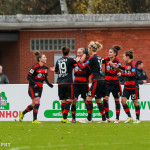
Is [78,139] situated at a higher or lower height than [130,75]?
lower

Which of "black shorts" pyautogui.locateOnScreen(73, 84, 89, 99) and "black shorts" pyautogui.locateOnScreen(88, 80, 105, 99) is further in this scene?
"black shorts" pyautogui.locateOnScreen(73, 84, 89, 99)

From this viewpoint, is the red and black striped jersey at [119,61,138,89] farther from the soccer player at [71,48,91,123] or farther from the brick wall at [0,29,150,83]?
the brick wall at [0,29,150,83]

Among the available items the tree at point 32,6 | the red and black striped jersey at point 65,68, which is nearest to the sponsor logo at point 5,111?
the red and black striped jersey at point 65,68

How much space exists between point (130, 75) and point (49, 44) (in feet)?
38.8

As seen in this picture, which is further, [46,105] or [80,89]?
[46,105]

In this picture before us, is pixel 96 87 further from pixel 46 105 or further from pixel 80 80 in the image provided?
pixel 46 105

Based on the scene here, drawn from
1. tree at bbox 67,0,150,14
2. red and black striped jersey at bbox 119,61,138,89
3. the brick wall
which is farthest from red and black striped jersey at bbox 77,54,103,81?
tree at bbox 67,0,150,14

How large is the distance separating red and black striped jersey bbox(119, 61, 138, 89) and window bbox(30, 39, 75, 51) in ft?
37.1

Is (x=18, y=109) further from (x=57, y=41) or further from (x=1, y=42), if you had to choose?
(x=1, y=42)

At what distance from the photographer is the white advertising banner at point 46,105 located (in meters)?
19.3

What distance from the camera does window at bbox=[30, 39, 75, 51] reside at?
27250mm

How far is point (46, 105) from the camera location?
64.0 feet

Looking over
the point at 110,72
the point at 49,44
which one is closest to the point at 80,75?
the point at 110,72

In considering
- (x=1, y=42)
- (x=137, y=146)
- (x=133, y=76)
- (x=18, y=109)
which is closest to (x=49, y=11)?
(x=1, y=42)
